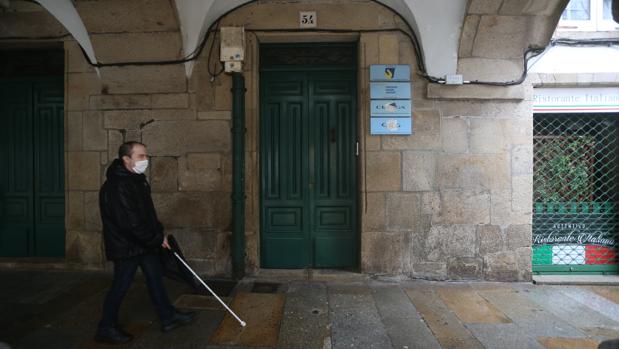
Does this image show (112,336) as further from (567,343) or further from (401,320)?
(567,343)

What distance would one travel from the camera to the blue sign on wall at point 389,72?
419cm

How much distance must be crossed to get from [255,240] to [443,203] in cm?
240

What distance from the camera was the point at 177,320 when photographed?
9.75ft

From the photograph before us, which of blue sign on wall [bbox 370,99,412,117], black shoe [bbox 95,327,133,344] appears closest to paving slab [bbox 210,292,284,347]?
black shoe [bbox 95,327,133,344]

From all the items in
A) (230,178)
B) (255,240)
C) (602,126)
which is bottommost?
(255,240)

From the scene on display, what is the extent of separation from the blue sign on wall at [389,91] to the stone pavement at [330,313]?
2.28m

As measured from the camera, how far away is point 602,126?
Result: 4473mm

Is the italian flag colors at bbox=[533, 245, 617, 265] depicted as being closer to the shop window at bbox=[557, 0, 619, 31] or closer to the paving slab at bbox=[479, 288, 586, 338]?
the paving slab at bbox=[479, 288, 586, 338]

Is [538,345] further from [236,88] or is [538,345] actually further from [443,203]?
[236,88]

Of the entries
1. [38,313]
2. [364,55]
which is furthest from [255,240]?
[364,55]

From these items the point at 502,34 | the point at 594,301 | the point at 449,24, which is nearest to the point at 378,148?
the point at 449,24

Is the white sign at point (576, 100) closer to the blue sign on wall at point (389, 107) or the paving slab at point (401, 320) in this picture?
the blue sign on wall at point (389, 107)

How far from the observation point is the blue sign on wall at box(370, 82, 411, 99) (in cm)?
417

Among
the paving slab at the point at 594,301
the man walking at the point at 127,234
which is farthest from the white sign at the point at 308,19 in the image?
the paving slab at the point at 594,301
